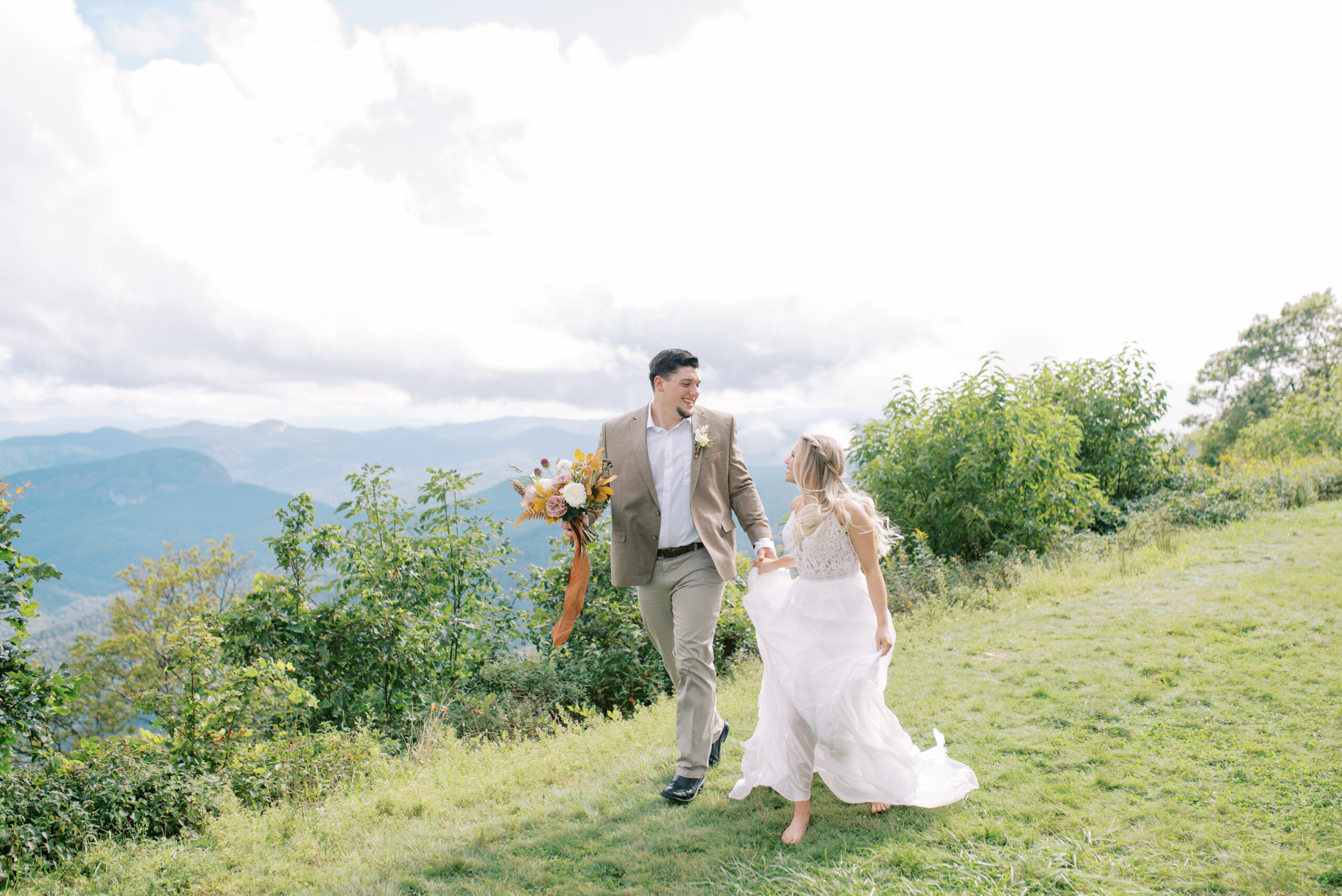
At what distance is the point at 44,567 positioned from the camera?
4125mm

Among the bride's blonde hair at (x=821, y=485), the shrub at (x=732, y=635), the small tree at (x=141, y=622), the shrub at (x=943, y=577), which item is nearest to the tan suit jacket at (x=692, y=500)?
the bride's blonde hair at (x=821, y=485)

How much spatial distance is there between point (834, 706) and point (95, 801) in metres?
4.51

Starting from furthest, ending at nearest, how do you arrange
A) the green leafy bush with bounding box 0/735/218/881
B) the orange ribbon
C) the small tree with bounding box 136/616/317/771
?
the small tree with bounding box 136/616/317/771 → the orange ribbon → the green leafy bush with bounding box 0/735/218/881

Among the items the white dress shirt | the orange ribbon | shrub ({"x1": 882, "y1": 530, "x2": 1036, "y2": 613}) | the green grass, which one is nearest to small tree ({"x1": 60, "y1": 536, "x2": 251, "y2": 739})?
shrub ({"x1": 882, "y1": 530, "x2": 1036, "y2": 613})

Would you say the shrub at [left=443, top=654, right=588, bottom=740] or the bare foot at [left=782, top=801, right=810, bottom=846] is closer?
the bare foot at [left=782, top=801, right=810, bottom=846]

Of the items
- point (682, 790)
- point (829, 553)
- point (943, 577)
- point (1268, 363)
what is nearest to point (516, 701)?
point (682, 790)

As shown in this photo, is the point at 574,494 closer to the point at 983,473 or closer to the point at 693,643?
the point at 693,643

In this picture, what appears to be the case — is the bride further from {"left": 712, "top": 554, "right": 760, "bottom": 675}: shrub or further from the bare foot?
{"left": 712, "top": 554, "right": 760, "bottom": 675}: shrub

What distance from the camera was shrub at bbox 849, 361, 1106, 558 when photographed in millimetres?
12180

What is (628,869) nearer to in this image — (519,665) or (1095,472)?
(519,665)

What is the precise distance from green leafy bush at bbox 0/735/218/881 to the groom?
3.15 meters

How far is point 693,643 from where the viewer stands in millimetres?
4328

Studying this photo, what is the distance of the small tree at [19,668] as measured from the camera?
391 cm

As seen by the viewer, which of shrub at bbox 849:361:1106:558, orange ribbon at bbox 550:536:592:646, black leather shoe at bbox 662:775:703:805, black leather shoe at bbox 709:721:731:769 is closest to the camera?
black leather shoe at bbox 662:775:703:805
